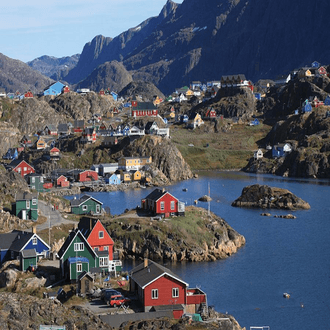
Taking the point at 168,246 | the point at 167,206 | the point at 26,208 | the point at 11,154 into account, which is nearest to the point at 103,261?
the point at 168,246

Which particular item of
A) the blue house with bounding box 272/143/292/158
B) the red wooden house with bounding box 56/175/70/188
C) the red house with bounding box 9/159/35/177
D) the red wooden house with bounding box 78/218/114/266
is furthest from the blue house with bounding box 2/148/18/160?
the red wooden house with bounding box 78/218/114/266

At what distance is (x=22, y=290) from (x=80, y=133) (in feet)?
324

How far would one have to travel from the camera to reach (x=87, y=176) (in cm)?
11106

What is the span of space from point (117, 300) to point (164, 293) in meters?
2.38

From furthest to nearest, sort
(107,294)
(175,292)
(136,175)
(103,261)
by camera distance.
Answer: (136,175)
(103,261)
(175,292)
(107,294)

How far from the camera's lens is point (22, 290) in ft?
123

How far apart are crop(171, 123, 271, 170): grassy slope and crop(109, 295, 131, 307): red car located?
97.6 meters

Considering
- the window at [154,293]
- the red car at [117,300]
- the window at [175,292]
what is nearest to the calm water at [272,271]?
the window at [175,292]

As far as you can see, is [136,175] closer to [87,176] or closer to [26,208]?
[87,176]

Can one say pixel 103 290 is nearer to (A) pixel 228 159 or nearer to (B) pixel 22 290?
(B) pixel 22 290

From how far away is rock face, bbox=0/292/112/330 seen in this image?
2527 cm

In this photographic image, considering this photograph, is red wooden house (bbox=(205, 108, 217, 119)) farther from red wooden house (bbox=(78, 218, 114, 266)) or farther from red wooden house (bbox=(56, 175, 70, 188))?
red wooden house (bbox=(78, 218, 114, 266))

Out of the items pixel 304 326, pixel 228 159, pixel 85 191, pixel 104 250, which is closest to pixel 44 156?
pixel 85 191

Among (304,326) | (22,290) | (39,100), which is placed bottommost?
(304,326)
